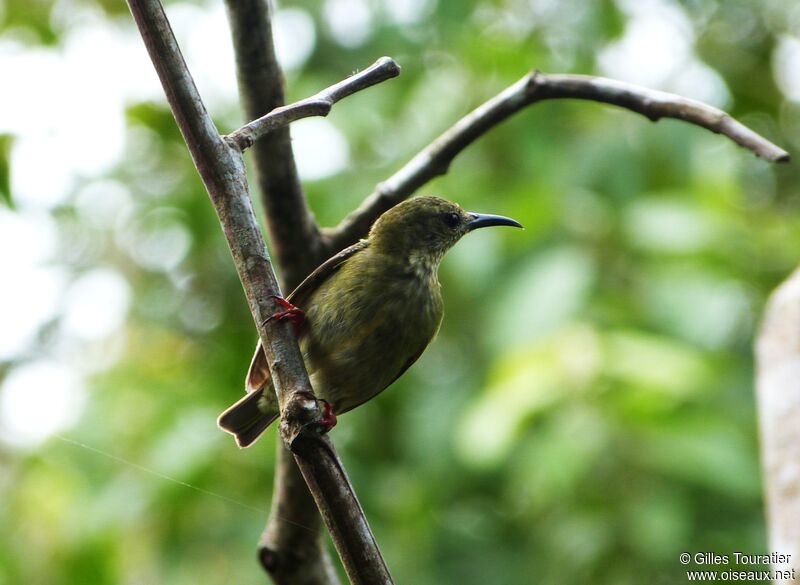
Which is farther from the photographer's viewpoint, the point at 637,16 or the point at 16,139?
the point at 637,16

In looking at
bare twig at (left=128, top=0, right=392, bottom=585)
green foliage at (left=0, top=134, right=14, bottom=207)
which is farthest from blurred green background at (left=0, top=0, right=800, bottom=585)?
bare twig at (left=128, top=0, right=392, bottom=585)

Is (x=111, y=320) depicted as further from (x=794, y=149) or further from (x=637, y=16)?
(x=794, y=149)

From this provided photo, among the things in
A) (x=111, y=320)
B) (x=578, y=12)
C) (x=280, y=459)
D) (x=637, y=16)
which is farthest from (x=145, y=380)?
(x=637, y=16)

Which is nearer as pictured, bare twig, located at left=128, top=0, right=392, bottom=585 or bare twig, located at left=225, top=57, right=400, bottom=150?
bare twig, located at left=128, top=0, right=392, bottom=585

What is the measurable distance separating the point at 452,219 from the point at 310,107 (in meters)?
1.49

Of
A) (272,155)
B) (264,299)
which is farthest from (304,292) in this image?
(264,299)

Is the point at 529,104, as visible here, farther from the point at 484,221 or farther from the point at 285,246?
the point at 285,246

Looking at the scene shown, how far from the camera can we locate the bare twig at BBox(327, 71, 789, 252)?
231 cm

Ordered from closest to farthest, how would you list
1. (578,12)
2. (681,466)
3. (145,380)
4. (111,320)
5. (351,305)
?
(351,305)
(681,466)
(111,320)
(145,380)
(578,12)

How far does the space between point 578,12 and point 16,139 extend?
3.27 m

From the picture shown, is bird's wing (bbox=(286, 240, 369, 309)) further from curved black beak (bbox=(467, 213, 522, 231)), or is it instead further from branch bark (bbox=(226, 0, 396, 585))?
curved black beak (bbox=(467, 213, 522, 231))

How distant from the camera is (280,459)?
3.22m

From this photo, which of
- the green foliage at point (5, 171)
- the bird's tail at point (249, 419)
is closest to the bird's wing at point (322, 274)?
the bird's tail at point (249, 419)

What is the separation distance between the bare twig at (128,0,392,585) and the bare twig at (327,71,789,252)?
95 cm
